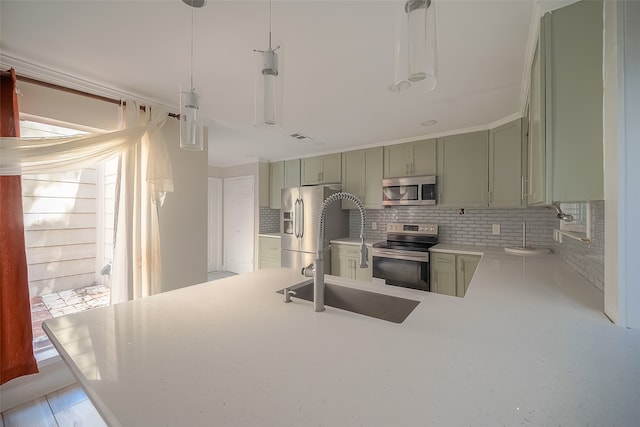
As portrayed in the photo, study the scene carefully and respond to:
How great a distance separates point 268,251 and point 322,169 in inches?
69.3

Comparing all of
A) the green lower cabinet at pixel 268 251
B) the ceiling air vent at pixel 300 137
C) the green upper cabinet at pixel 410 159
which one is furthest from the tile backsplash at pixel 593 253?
the green lower cabinet at pixel 268 251

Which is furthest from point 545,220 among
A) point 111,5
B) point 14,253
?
point 14,253

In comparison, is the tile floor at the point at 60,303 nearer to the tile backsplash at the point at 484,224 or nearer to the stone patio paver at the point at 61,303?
the stone patio paver at the point at 61,303

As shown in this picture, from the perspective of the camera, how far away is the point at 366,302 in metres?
1.41

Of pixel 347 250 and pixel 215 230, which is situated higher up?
pixel 215 230

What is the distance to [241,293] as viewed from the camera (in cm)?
135

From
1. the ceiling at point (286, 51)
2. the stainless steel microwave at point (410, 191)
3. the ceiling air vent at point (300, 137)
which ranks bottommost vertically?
the stainless steel microwave at point (410, 191)

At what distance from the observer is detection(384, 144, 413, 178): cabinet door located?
355 centimetres

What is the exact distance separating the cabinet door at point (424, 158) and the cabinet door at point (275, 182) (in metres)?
2.39

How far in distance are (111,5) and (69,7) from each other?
236mm

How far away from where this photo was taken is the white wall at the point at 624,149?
0.93 metres

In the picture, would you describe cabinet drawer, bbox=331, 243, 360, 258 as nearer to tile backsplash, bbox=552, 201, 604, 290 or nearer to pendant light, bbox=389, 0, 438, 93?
tile backsplash, bbox=552, 201, 604, 290

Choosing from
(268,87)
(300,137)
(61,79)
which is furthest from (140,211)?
(300,137)

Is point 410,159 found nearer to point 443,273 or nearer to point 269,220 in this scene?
point 443,273
